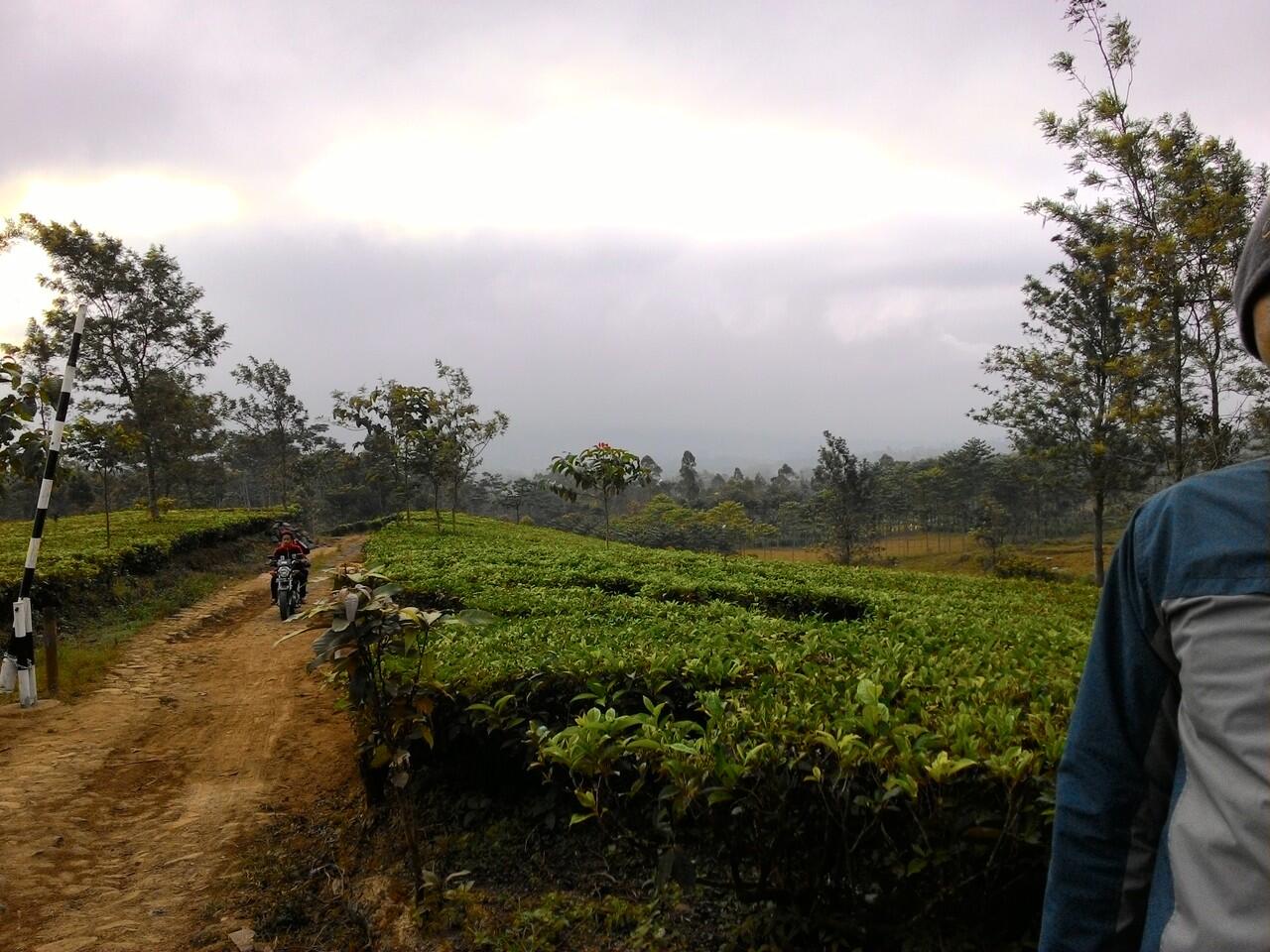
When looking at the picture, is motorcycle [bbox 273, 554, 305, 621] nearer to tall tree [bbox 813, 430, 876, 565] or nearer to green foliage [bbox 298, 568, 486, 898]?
green foliage [bbox 298, 568, 486, 898]

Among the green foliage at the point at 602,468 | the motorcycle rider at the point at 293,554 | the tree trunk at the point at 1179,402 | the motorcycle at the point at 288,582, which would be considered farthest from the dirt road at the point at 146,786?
the tree trunk at the point at 1179,402

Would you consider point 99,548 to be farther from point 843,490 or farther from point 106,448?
point 843,490

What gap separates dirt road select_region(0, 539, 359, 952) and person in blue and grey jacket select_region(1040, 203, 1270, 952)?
3.39 m

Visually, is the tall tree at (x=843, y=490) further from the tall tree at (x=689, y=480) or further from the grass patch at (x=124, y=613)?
the tall tree at (x=689, y=480)

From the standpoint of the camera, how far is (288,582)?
907cm

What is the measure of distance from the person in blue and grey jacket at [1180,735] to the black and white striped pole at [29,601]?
6370 mm

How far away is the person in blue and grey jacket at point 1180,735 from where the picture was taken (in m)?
0.80

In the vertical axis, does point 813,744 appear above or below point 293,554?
below

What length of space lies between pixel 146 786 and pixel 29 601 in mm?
2082

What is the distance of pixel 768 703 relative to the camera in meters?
2.59

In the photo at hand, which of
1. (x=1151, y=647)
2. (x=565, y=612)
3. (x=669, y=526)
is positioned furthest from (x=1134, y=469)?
(x=669, y=526)

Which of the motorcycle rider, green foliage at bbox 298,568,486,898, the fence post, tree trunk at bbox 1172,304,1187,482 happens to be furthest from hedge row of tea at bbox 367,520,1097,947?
tree trunk at bbox 1172,304,1187,482

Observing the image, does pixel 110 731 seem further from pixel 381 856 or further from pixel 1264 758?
pixel 1264 758

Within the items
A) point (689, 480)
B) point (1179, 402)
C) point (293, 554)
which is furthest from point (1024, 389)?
point (689, 480)
